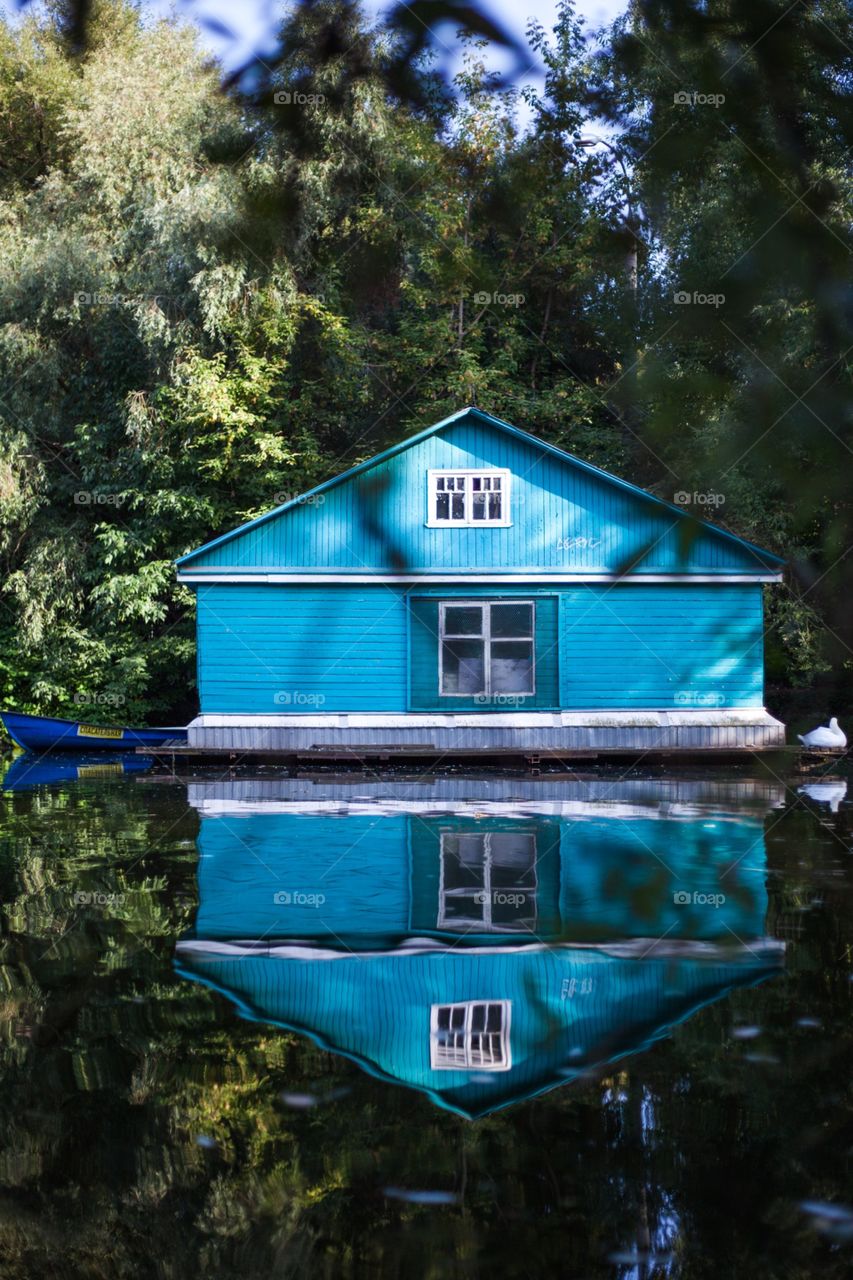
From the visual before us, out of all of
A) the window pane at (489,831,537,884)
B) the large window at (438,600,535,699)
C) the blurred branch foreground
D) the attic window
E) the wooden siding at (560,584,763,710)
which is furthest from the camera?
the large window at (438,600,535,699)

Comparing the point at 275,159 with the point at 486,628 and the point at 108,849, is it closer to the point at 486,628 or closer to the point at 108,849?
the point at 108,849

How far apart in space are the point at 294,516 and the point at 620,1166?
17887 millimetres

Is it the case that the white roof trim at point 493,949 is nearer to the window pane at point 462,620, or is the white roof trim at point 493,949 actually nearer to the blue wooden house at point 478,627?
the blue wooden house at point 478,627

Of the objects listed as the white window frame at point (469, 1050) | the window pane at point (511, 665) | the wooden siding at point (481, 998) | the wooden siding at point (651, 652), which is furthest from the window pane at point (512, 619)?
the white window frame at point (469, 1050)

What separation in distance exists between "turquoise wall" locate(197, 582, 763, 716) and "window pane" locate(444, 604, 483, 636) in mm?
266

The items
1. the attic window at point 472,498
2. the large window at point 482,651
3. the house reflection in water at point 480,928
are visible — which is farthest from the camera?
the large window at point 482,651

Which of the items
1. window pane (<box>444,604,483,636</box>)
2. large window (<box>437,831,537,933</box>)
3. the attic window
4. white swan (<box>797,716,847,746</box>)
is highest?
the attic window

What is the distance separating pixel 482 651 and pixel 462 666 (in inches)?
16.9

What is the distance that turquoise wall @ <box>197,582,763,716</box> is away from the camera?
72.2ft

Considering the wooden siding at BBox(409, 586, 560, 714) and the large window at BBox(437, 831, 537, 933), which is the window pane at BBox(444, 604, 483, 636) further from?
the large window at BBox(437, 831, 537, 933)

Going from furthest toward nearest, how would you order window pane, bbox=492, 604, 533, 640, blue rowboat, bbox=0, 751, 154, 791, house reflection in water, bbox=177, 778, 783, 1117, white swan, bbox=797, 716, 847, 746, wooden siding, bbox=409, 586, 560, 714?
1. window pane, bbox=492, 604, 533, 640
2. wooden siding, bbox=409, 586, 560, 714
3. white swan, bbox=797, 716, 847, 746
4. blue rowboat, bbox=0, 751, 154, 791
5. house reflection in water, bbox=177, 778, 783, 1117

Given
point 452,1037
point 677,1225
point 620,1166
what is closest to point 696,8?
point 677,1225

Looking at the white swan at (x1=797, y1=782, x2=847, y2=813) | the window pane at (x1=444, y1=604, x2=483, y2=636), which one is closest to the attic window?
the window pane at (x1=444, y1=604, x2=483, y2=636)

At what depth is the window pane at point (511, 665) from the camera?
73.4 ft
